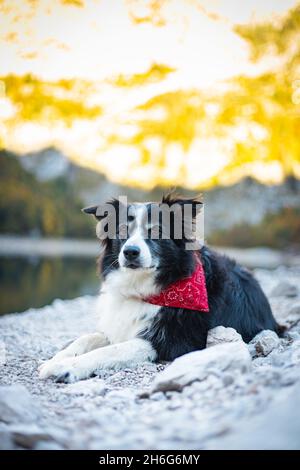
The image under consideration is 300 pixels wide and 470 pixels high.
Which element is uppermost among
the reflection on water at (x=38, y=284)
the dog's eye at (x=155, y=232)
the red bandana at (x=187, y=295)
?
the dog's eye at (x=155, y=232)

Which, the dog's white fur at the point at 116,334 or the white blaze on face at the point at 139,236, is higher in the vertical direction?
the white blaze on face at the point at 139,236

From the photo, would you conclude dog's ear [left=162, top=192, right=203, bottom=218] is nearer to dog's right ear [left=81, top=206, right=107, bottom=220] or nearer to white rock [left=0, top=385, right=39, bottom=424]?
dog's right ear [left=81, top=206, right=107, bottom=220]

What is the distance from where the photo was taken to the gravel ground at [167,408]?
7.91 feet

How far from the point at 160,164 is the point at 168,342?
39.3 m

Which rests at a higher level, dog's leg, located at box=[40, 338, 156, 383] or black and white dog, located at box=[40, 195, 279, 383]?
black and white dog, located at box=[40, 195, 279, 383]

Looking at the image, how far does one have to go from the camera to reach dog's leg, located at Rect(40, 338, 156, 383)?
13.7 feet

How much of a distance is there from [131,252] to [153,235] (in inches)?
15.8

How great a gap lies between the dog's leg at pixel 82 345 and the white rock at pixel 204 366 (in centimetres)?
159

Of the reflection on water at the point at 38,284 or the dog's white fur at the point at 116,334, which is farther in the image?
the reflection on water at the point at 38,284

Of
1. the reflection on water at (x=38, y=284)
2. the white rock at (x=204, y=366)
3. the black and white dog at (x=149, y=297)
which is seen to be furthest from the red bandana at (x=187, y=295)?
the reflection on water at (x=38, y=284)

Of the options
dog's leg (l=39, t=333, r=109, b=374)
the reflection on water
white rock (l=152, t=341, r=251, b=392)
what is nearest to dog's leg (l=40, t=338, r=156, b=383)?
dog's leg (l=39, t=333, r=109, b=374)

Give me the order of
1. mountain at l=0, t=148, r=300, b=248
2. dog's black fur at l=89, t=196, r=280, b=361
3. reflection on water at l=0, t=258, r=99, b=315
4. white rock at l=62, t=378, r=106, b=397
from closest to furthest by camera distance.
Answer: white rock at l=62, t=378, r=106, b=397 < dog's black fur at l=89, t=196, r=280, b=361 < reflection on water at l=0, t=258, r=99, b=315 < mountain at l=0, t=148, r=300, b=248

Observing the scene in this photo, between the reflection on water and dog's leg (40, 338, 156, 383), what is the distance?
723 cm

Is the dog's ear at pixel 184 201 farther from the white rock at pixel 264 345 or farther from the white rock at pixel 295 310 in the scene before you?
the white rock at pixel 295 310
